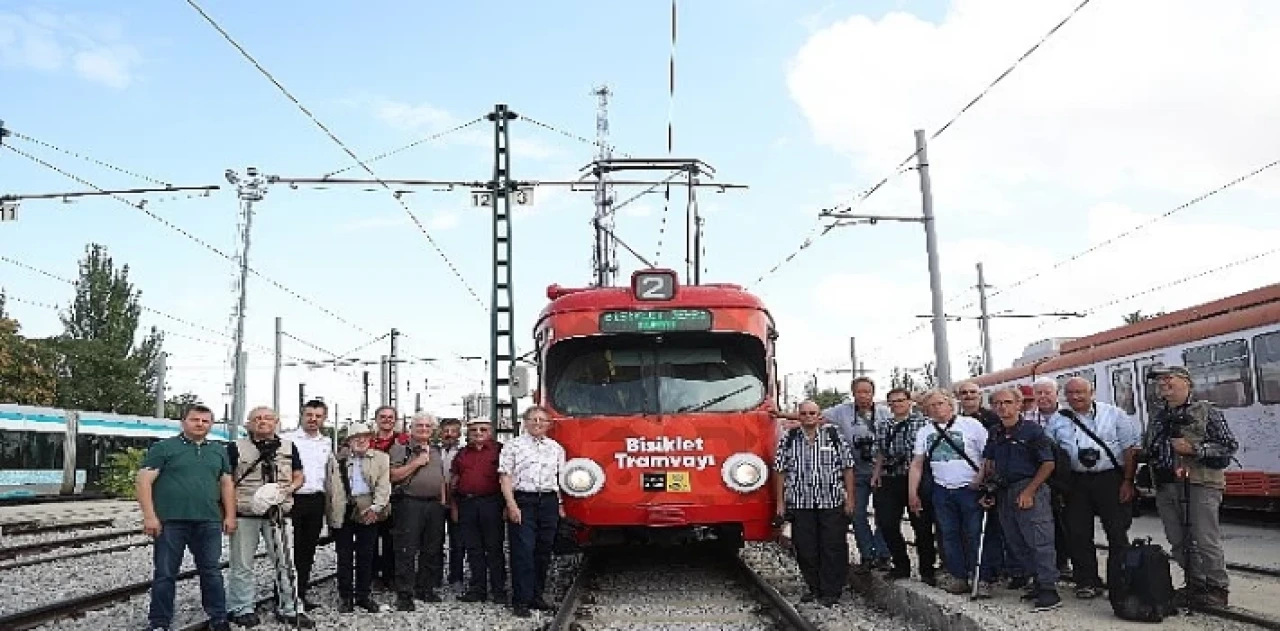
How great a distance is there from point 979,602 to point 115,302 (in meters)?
64.8

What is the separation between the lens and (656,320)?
987cm

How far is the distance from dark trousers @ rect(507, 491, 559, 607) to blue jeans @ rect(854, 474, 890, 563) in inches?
116

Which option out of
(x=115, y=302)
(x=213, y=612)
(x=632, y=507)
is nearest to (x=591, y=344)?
(x=632, y=507)

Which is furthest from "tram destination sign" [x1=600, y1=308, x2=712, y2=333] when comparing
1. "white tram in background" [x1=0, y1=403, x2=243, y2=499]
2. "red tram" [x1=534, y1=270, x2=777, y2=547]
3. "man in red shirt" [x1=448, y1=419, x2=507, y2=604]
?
"white tram in background" [x1=0, y1=403, x2=243, y2=499]

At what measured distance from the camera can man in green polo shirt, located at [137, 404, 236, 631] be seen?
7.50 meters

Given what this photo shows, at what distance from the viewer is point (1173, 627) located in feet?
22.0

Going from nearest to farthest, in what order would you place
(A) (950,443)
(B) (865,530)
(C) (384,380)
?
1. (A) (950,443)
2. (B) (865,530)
3. (C) (384,380)

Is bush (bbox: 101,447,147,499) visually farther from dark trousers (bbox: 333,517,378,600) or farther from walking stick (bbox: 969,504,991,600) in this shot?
walking stick (bbox: 969,504,991,600)

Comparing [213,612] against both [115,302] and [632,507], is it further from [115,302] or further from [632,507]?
[115,302]

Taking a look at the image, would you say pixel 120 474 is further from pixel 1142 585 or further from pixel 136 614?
pixel 1142 585

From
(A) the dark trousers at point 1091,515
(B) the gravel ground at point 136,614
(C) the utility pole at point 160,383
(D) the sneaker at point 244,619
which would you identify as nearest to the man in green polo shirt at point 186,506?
(D) the sneaker at point 244,619

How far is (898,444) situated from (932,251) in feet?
30.5

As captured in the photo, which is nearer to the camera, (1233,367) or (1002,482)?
(1002,482)

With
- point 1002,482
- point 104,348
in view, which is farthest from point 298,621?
point 104,348
